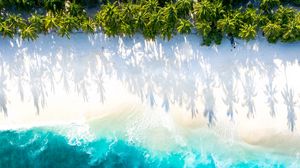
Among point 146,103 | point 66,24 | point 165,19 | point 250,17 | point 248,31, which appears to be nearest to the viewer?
point 248,31

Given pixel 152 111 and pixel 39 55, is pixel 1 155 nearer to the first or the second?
pixel 39 55

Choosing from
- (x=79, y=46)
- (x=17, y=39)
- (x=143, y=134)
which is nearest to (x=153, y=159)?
(x=143, y=134)

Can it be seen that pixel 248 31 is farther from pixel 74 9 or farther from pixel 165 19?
pixel 74 9

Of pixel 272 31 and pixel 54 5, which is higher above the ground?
pixel 54 5

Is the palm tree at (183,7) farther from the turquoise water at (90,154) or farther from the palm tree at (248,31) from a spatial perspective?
the turquoise water at (90,154)

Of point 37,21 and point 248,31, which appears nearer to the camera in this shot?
point 248,31

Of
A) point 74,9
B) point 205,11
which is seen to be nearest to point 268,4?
point 205,11
